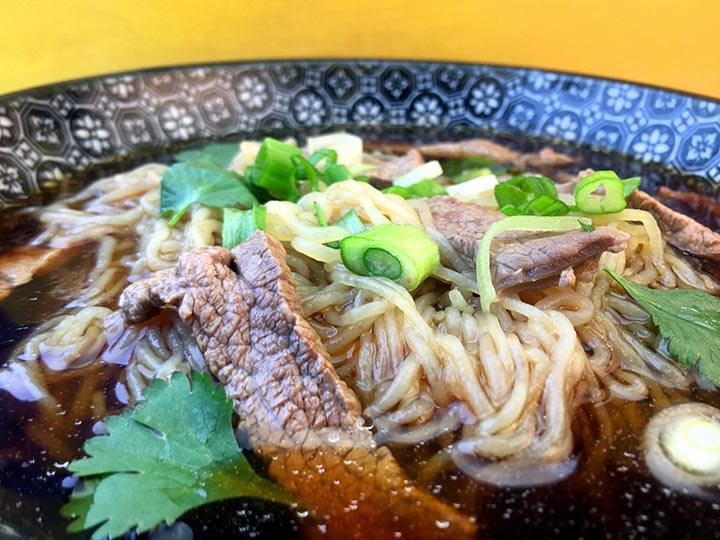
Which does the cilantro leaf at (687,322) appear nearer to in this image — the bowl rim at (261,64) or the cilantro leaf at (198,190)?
the cilantro leaf at (198,190)

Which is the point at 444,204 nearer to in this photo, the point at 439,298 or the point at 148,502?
the point at 439,298

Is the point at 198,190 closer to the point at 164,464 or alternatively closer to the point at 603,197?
the point at 164,464

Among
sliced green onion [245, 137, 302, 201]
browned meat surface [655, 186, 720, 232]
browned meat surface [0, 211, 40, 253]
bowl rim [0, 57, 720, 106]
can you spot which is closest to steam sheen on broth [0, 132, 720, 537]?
sliced green onion [245, 137, 302, 201]

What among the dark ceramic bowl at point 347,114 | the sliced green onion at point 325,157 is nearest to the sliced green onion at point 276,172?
the sliced green onion at point 325,157

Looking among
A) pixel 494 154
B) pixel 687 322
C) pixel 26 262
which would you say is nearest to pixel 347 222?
pixel 687 322

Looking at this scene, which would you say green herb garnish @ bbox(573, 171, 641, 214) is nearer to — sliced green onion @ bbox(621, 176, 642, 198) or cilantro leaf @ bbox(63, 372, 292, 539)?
sliced green onion @ bbox(621, 176, 642, 198)

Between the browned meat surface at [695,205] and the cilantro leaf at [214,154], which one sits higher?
the cilantro leaf at [214,154]

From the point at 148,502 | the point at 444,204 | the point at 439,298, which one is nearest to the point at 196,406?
the point at 148,502
